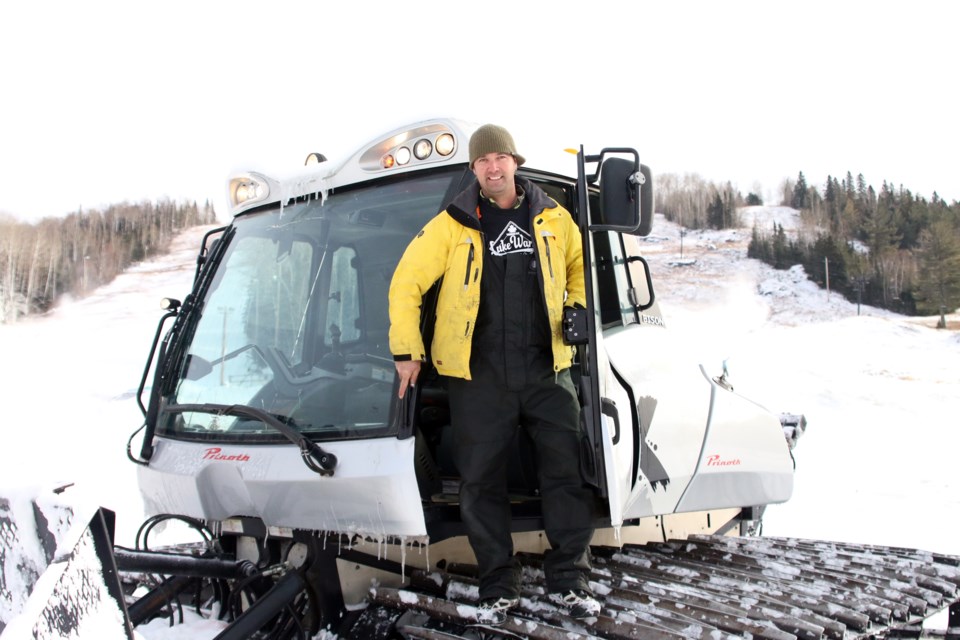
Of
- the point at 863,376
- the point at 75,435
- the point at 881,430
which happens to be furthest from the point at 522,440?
the point at 863,376

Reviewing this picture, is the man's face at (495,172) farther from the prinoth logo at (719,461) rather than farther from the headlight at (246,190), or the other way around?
the prinoth logo at (719,461)

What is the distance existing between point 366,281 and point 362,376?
487mm

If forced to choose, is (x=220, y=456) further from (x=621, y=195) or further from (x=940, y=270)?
(x=940, y=270)

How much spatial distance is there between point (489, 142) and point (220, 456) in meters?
1.69

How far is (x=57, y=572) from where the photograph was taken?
203cm

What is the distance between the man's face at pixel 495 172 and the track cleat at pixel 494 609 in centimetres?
159

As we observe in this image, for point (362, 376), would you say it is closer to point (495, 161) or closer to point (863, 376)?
point (495, 161)

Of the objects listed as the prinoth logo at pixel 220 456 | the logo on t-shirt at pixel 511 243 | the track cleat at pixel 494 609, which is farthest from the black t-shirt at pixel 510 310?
the prinoth logo at pixel 220 456

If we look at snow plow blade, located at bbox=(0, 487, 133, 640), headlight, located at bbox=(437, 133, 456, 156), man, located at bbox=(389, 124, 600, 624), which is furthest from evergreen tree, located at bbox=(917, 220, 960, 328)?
snow plow blade, located at bbox=(0, 487, 133, 640)

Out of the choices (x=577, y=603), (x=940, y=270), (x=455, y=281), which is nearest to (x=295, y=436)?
(x=455, y=281)

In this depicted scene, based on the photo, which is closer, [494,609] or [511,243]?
[494,609]

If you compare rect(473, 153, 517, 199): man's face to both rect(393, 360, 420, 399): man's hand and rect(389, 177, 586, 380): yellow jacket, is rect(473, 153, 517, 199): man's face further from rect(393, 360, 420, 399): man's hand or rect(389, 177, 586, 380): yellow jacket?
rect(393, 360, 420, 399): man's hand

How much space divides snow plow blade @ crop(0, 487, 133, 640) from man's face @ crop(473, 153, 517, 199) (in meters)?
1.80

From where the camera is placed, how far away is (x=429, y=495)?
10.5 feet
